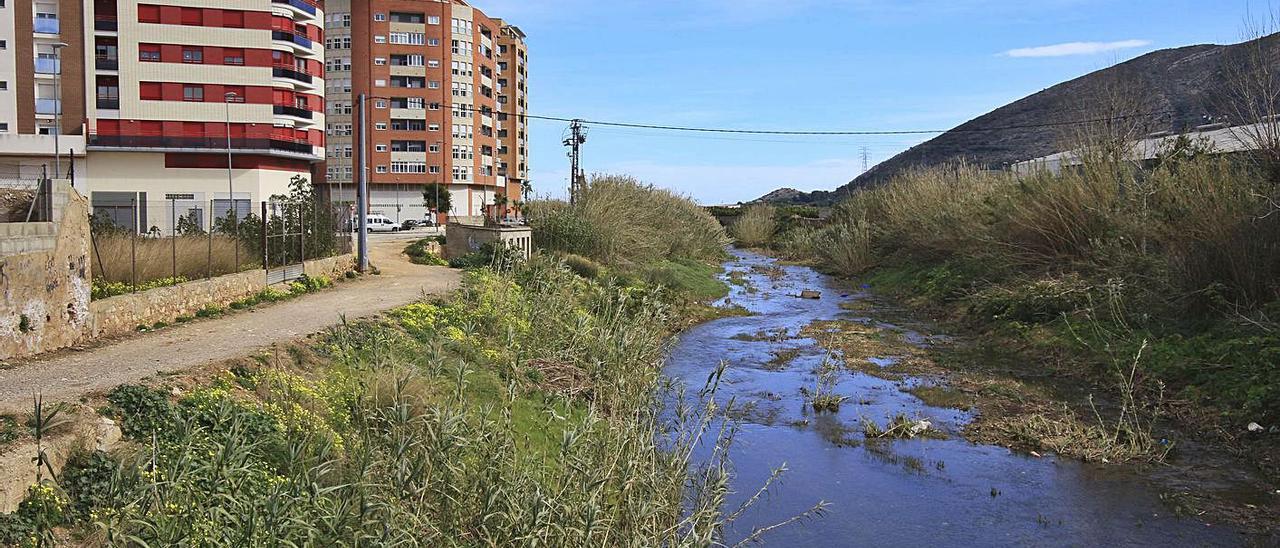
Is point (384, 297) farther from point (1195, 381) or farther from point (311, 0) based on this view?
point (311, 0)

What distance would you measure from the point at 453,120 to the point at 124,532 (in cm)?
8142

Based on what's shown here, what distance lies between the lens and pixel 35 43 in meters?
55.3

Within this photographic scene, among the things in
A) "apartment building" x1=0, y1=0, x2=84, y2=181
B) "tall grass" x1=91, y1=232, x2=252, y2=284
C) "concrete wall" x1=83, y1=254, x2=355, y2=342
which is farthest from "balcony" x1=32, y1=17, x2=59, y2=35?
"concrete wall" x1=83, y1=254, x2=355, y2=342

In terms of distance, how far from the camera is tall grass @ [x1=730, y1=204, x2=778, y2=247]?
65.5 metres

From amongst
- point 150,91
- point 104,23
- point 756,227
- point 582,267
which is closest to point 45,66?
point 104,23

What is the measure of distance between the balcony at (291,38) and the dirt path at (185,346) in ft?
143

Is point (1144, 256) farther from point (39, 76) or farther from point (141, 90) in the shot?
point (39, 76)

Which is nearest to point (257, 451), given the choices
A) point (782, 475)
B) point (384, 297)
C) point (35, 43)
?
point (782, 475)

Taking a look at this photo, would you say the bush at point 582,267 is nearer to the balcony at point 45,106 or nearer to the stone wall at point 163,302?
the stone wall at point 163,302

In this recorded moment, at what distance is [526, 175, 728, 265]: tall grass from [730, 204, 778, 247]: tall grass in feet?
66.1

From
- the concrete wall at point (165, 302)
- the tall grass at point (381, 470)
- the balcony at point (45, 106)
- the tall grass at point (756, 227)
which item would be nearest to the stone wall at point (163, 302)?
the concrete wall at point (165, 302)

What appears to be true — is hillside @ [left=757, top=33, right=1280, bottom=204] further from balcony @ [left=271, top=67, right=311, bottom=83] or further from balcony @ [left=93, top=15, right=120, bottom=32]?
balcony @ [left=93, top=15, right=120, bottom=32]

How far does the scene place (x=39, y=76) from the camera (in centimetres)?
5547

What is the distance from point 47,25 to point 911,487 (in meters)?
59.2
